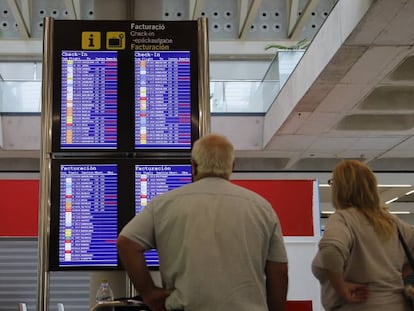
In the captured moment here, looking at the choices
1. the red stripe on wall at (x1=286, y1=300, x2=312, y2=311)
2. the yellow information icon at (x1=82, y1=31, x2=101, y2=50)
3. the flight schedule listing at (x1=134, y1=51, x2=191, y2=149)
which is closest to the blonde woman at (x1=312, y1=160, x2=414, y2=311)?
the flight schedule listing at (x1=134, y1=51, x2=191, y2=149)

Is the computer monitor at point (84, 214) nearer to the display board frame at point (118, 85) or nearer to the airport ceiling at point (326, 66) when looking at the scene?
the display board frame at point (118, 85)

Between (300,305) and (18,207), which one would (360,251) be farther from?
(18,207)

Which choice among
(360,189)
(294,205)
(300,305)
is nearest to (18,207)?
(294,205)

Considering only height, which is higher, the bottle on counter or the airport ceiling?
the airport ceiling

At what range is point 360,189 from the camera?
323 centimetres

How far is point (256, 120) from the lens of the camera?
49.3 feet

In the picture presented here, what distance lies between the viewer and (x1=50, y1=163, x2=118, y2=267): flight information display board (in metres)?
3.75

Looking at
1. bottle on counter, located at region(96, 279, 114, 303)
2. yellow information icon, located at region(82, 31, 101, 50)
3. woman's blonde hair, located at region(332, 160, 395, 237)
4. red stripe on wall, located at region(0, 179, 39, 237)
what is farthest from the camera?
red stripe on wall, located at region(0, 179, 39, 237)

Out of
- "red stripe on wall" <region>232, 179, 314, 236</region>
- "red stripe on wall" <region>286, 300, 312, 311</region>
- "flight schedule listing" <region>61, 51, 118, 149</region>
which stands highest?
"flight schedule listing" <region>61, 51, 118, 149</region>

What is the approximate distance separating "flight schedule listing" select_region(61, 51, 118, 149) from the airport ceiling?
0.80m

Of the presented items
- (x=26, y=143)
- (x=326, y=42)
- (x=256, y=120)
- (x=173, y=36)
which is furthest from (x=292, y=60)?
(x=173, y=36)

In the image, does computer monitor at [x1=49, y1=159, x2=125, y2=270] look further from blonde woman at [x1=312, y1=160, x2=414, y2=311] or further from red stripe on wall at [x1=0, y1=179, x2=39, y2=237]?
red stripe on wall at [x1=0, y1=179, x2=39, y2=237]

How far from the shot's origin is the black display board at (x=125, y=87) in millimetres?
3902

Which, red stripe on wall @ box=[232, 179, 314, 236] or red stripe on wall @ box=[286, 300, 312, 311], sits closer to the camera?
red stripe on wall @ box=[286, 300, 312, 311]
